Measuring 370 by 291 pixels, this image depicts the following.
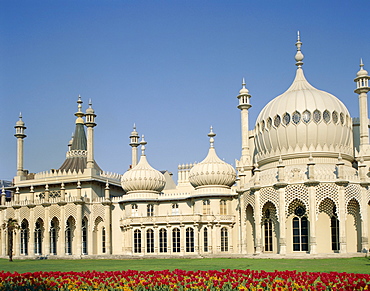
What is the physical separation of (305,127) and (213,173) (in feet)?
33.3

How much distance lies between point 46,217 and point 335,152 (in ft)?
101

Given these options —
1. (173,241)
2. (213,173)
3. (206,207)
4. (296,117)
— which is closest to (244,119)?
(213,173)

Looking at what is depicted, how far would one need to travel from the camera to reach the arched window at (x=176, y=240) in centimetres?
5286

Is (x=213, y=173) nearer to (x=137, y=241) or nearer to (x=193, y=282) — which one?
(x=137, y=241)

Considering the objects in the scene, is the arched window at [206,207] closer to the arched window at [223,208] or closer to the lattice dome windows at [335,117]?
the arched window at [223,208]

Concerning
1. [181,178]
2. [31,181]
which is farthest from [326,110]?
[31,181]

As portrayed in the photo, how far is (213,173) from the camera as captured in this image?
53688 mm

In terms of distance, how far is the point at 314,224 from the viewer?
44.9m

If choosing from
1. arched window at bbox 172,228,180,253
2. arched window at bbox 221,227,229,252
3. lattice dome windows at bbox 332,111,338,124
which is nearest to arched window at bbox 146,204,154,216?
arched window at bbox 172,228,180,253

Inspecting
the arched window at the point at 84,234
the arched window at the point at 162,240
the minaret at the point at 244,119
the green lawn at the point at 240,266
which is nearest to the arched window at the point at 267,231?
the minaret at the point at 244,119

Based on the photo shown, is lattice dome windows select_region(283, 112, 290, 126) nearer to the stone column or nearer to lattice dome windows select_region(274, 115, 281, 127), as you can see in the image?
lattice dome windows select_region(274, 115, 281, 127)

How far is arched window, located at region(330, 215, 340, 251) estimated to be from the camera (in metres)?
46.1

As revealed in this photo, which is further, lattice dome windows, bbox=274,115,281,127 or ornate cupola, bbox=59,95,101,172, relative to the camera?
ornate cupola, bbox=59,95,101,172

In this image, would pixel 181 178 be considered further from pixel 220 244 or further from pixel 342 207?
pixel 342 207
